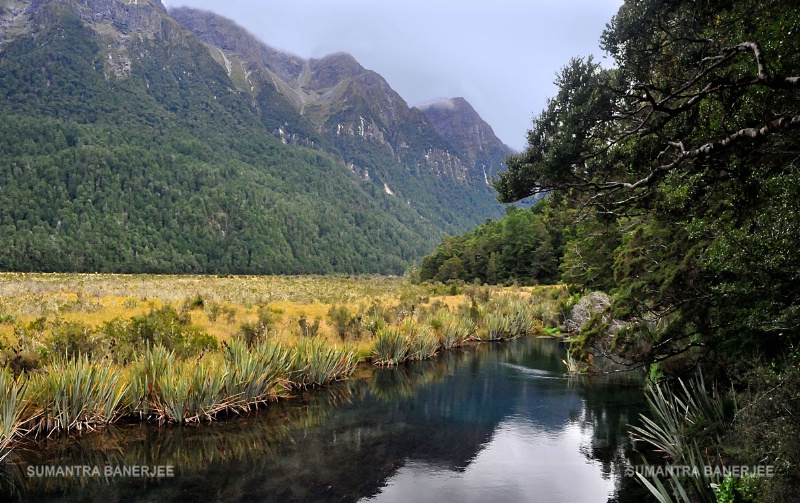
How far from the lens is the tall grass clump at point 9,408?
764 cm

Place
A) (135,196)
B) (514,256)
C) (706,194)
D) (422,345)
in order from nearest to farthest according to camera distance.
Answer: (706,194)
(422,345)
(514,256)
(135,196)

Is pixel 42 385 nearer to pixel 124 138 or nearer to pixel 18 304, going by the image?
pixel 18 304

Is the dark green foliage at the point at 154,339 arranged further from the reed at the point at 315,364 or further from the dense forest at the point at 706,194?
the dense forest at the point at 706,194

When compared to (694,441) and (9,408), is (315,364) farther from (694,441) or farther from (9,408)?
(694,441)

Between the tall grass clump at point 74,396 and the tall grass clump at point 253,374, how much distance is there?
2.32 meters

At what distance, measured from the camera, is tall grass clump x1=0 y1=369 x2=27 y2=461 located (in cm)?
764

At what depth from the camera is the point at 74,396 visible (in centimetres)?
891

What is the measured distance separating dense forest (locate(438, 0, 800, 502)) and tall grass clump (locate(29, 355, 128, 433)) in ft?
30.2

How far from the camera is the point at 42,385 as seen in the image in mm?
8727

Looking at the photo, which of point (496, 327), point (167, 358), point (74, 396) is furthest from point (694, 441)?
point (496, 327)

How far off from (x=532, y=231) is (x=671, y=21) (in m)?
47.1

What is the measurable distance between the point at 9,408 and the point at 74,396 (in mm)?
1188

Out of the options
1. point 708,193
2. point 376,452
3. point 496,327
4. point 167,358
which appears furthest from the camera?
point 496,327

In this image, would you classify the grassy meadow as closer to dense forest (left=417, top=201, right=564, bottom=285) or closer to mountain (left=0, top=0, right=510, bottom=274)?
dense forest (left=417, top=201, right=564, bottom=285)
